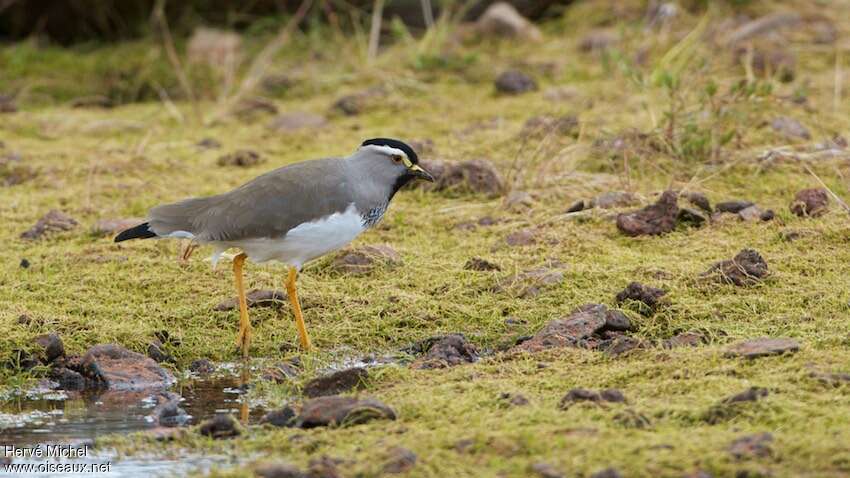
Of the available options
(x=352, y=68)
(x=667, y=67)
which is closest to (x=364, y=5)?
(x=352, y=68)

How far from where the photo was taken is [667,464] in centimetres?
454

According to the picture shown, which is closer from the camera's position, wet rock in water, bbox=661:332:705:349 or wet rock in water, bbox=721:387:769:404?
wet rock in water, bbox=721:387:769:404

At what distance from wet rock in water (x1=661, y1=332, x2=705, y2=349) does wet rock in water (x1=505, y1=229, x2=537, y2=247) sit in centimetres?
172

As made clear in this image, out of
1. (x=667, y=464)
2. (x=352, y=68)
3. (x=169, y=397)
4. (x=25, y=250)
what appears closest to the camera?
(x=667, y=464)

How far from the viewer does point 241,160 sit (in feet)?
32.3

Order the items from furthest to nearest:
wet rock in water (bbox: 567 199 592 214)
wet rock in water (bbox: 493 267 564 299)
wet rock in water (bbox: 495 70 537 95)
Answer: wet rock in water (bbox: 495 70 537 95), wet rock in water (bbox: 567 199 592 214), wet rock in water (bbox: 493 267 564 299)

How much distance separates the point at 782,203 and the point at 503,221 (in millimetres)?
1748

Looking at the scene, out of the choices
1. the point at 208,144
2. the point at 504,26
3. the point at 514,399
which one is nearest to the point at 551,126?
the point at 208,144

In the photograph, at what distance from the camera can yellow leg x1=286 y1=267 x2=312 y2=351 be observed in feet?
21.3

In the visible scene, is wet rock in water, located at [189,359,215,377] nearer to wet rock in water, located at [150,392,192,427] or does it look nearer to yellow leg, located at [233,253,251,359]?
yellow leg, located at [233,253,251,359]

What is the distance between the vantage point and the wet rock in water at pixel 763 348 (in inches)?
223

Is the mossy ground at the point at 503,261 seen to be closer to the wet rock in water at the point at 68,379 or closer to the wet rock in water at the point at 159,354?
the wet rock in water at the point at 159,354

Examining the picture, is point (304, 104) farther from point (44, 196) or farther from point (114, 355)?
point (114, 355)

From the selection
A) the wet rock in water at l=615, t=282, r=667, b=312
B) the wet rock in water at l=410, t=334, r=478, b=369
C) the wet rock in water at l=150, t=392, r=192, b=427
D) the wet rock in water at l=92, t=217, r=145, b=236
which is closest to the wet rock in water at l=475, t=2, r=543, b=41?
the wet rock in water at l=92, t=217, r=145, b=236
